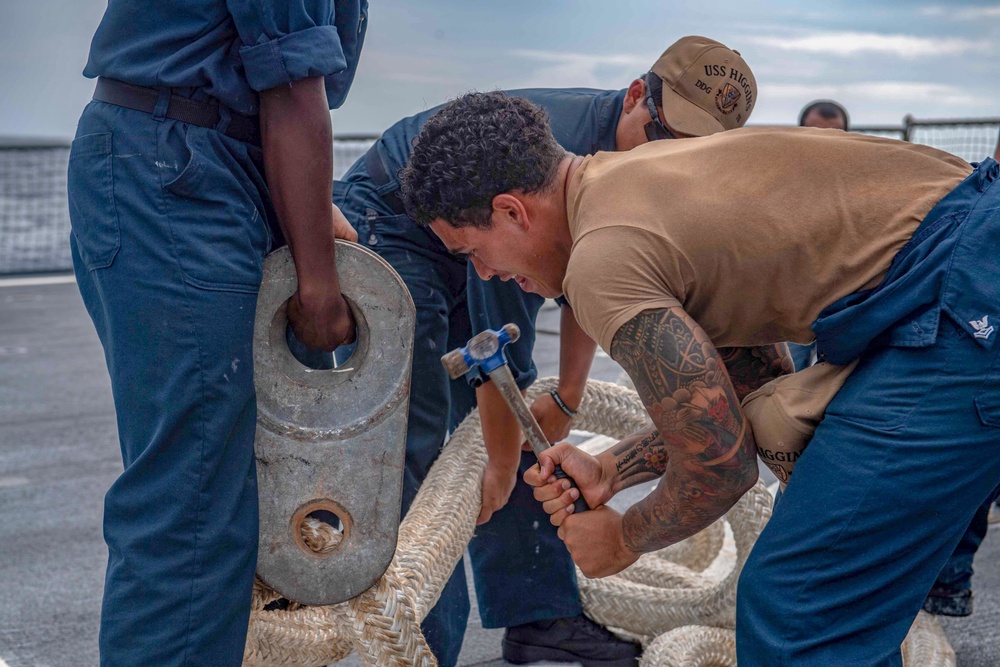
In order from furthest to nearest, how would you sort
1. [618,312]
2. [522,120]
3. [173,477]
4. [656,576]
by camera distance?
1. [656,576]
2. [522,120]
3. [173,477]
4. [618,312]

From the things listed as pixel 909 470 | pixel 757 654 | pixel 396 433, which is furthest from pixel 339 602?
pixel 909 470

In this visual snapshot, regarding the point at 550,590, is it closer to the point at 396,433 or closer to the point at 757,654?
the point at 396,433

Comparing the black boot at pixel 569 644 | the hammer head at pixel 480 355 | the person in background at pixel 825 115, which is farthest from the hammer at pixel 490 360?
the person in background at pixel 825 115

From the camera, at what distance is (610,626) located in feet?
8.82

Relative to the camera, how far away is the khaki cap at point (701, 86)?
91.6 inches

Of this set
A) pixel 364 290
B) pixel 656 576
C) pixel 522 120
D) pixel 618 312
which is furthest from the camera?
pixel 656 576

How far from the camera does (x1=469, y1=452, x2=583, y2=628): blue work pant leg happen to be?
2.67 metres

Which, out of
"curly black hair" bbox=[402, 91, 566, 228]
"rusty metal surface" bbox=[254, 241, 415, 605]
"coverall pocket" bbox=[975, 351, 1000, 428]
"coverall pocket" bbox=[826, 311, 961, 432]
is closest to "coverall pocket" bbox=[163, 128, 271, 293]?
"rusty metal surface" bbox=[254, 241, 415, 605]

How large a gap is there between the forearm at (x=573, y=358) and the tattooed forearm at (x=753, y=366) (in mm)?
394

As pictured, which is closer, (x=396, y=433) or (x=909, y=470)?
(x=909, y=470)

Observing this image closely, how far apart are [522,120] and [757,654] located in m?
0.98

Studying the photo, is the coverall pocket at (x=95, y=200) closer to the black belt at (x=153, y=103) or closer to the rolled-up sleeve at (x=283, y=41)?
the black belt at (x=153, y=103)

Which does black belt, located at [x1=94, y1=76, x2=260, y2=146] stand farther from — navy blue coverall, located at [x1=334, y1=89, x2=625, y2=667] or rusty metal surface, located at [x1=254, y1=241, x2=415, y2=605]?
navy blue coverall, located at [x1=334, y1=89, x2=625, y2=667]

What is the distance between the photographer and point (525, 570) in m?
2.68
